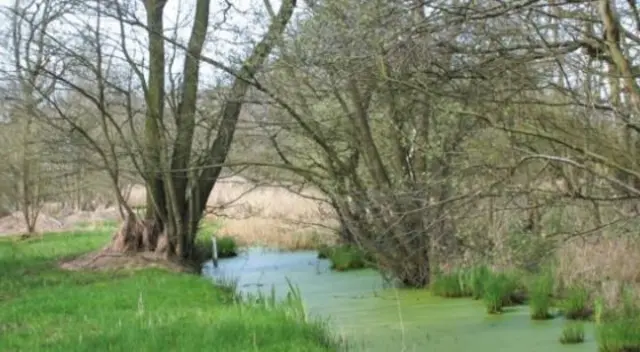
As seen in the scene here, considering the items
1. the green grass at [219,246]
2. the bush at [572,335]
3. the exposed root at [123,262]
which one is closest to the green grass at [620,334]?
the bush at [572,335]

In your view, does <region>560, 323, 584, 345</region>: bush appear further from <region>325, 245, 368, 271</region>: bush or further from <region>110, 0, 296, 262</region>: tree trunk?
<region>325, 245, 368, 271</region>: bush

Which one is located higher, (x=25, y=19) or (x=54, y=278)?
(x=25, y=19)

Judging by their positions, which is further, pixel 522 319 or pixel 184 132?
pixel 184 132

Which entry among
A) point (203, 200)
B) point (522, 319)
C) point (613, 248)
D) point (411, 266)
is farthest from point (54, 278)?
point (613, 248)

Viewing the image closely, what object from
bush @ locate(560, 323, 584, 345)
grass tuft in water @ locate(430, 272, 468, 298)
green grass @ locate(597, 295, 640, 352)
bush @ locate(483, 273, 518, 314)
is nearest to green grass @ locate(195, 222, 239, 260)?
grass tuft in water @ locate(430, 272, 468, 298)


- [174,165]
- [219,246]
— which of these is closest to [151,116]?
[174,165]

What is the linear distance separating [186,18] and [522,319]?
29.0 feet

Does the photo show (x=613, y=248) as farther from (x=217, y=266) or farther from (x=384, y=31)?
(x=217, y=266)

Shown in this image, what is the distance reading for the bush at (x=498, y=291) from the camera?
11.2 meters

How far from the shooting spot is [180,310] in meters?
9.54

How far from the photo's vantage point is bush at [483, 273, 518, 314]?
11.2 metres

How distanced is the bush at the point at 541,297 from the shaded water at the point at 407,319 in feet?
0.49

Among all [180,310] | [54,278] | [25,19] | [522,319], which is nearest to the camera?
[180,310]

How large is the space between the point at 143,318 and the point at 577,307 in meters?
4.80
